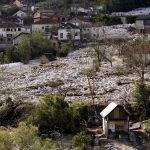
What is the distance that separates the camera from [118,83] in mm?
29344

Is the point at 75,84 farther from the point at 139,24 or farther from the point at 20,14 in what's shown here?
the point at 20,14

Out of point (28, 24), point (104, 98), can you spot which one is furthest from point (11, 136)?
point (28, 24)

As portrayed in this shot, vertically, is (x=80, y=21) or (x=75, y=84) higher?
(x=80, y=21)

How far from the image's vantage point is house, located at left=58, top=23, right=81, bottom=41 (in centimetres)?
5103

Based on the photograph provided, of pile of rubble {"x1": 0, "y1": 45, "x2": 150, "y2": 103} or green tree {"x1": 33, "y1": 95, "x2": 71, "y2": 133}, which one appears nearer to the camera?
green tree {"x1": 33, "y1": 95, "x2": 71, "y2": 133}

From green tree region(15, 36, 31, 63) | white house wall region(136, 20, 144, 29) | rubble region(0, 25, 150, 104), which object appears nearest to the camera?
rubble region(0, 25, 150, 104)

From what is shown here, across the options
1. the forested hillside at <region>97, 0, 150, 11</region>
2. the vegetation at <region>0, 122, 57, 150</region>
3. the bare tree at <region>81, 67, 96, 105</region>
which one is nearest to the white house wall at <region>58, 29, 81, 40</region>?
the forested hillside at <region>97, 0, 150, 11</region>

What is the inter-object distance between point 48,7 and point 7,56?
29.4 metres

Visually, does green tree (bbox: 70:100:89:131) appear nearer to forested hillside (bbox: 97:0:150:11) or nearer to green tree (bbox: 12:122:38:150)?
green tree (bbox: 12:122:38:150)

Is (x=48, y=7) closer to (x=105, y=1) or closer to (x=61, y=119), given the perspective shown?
(x=105, y=1)

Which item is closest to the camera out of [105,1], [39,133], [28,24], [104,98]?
[39,133]

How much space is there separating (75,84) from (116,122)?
974 centimetres

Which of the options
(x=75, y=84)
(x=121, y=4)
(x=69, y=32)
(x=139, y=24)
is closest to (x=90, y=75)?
(x=75, y=84)

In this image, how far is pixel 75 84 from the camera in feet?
98.3
